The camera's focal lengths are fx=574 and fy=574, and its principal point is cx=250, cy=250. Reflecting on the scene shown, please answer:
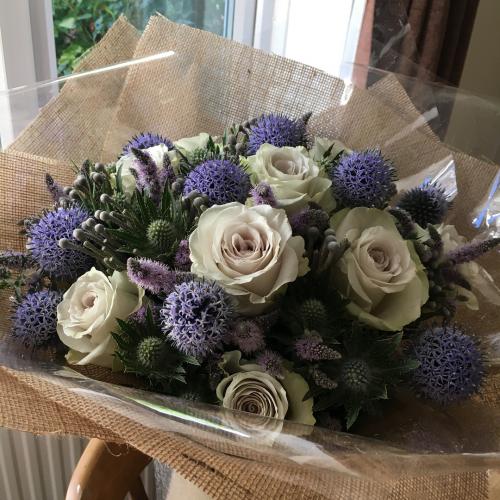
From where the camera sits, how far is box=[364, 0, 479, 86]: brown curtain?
977 millimetres

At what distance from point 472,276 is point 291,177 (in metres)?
0.21

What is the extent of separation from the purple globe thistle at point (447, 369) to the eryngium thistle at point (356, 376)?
0.15 feet

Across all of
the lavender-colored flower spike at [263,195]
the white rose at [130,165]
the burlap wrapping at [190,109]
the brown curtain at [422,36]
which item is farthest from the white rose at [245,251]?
the brown curtain at [422,36]

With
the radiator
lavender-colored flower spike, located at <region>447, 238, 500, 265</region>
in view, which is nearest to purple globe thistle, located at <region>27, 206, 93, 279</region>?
lavender-colored flower spike, located at <region>447, 238, 500, 265</region>

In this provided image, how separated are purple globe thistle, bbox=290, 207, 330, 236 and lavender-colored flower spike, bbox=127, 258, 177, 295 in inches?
4.5

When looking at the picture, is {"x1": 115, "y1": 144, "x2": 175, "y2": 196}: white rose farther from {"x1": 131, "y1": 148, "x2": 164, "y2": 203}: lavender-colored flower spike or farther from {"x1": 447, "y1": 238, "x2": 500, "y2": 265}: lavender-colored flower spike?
{"x1": 447, "y1": 238, "x2": 500, "y2": 265}: lavender-colored flower spike

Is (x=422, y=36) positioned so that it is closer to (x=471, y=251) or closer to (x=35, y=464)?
(x=471, y=251)

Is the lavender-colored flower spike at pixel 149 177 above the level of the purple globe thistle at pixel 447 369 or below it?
above

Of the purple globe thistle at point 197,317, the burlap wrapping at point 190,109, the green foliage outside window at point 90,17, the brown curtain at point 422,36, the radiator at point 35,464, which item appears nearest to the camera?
the purple globe thistle at point 197,317

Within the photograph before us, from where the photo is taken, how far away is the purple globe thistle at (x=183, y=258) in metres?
0.47

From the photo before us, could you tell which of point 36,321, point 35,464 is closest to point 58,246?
point 36,321

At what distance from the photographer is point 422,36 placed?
1556mm

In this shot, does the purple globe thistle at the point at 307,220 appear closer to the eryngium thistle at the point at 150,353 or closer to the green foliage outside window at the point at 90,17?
A: the eryngium thistle at the point at 150,353

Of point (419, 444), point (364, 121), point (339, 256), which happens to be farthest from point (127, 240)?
point (364, 121)
